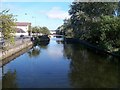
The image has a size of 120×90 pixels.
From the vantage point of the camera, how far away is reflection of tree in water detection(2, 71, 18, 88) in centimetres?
2133

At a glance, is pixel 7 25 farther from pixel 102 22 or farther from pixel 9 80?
pixel 102 22

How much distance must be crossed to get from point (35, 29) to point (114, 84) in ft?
349

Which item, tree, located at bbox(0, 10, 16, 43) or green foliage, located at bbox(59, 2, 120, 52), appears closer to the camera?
tree, located at bbox(0, 10, 16, 43)

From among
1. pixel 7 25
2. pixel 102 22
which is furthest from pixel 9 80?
pixel 102 22

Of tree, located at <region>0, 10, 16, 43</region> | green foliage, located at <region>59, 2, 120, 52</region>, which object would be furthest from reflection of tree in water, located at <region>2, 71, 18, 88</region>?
green foliage, located at <region>59, 2, 120, 52</region>

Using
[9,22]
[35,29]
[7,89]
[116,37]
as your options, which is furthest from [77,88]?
[35,29]

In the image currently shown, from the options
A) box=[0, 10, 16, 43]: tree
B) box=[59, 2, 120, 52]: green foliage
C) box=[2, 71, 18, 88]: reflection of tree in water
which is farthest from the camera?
box=[59, 2, 120, 52]: green foliage

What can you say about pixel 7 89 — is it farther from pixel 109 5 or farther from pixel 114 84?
pixel 109 5

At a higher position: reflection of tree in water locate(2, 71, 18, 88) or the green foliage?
the green foliage

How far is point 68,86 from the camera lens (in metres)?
21.2

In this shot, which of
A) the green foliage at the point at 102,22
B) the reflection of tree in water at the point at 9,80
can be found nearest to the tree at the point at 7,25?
the reflection of tree in water at the point at 9,80

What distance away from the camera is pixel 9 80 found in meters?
23.6

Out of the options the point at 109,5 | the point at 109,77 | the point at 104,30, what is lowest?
the point at 109,77

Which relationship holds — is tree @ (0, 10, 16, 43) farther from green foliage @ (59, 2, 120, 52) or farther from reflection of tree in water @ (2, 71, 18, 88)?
green foliage @ (59, 2, 120, 52)
